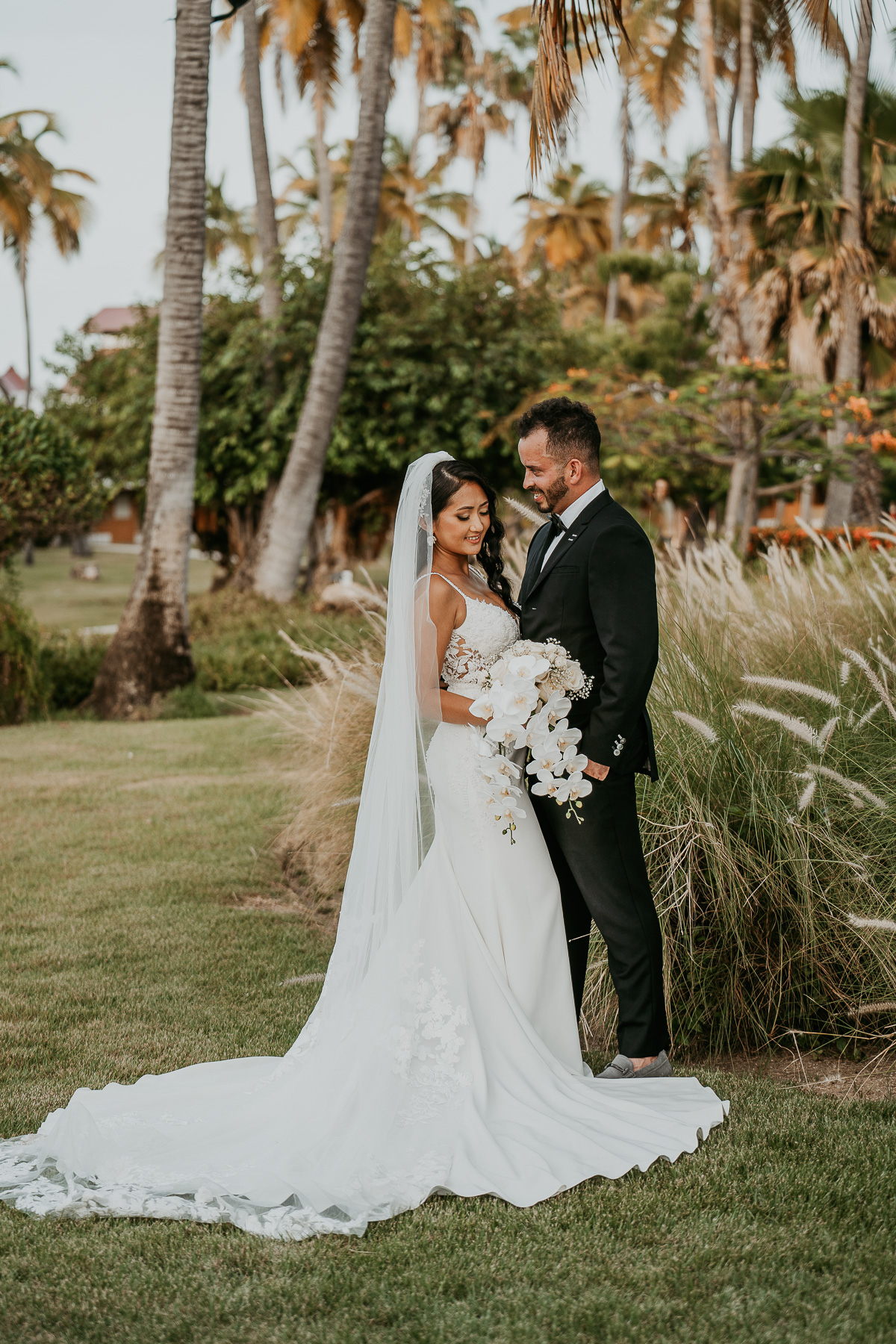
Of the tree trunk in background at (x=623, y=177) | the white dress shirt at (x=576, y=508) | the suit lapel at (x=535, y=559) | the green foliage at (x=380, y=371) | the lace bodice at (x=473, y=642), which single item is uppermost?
the tree trunk in background at (x=623, y=177)

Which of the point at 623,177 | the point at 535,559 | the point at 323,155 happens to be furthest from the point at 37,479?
the point at 623,177

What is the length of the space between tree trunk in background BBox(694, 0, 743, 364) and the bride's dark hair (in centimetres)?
1390

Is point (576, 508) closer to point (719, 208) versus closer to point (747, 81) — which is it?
point (719, 208)

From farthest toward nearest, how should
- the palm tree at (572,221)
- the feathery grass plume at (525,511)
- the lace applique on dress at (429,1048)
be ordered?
the palm tree at (572,221) < the feathery grass plume at (525,511) < the lace applique on dress at (429,1048)

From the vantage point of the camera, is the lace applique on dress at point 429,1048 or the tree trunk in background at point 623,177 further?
the tree trunk in background at point 623,177

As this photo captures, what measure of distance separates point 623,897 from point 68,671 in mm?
10627

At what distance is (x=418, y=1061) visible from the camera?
3598 millimetres

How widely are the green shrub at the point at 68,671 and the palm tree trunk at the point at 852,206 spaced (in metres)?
10.5

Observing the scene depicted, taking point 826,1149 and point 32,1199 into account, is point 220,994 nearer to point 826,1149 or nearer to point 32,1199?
point 32,1199

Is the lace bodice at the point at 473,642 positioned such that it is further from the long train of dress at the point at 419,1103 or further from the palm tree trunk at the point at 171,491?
the palm tree trunk at the point at 171,491

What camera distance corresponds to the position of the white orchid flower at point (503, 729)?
3.58 meters

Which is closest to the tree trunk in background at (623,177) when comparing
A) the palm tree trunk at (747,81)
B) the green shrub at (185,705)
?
the palm tree trunk at (747,81)

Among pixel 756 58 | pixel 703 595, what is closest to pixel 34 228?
pixel 756 58

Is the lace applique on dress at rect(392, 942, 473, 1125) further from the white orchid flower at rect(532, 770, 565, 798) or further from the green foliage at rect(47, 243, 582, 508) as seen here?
the green foliage at rect(47, 243, 582, 508)
